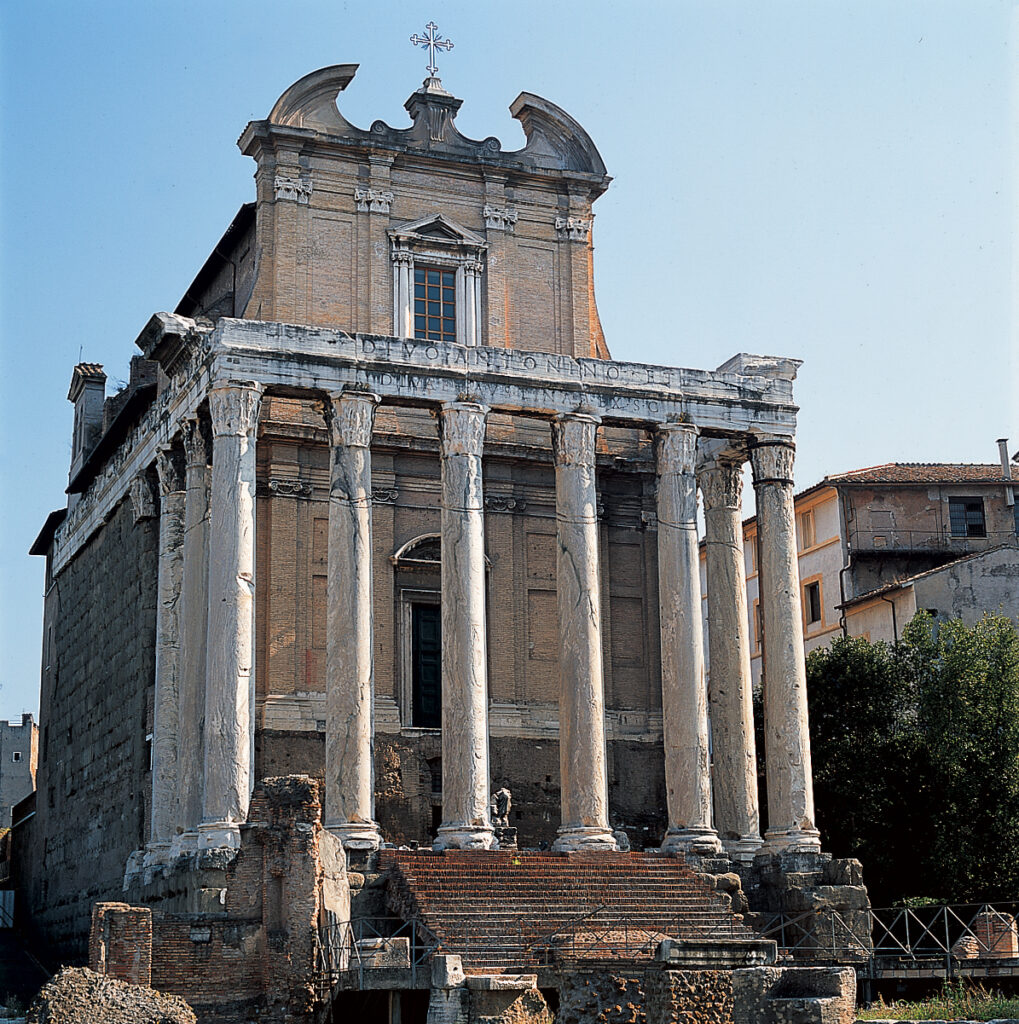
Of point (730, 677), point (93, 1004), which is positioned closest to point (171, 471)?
point (730, 677)

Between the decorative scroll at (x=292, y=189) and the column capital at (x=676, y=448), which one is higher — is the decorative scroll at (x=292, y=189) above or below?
above

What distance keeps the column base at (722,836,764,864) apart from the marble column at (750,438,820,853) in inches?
6.8

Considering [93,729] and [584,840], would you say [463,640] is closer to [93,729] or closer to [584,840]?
[584,840]

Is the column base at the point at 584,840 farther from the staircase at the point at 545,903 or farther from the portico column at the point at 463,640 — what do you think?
the portico column at the point at 463,640

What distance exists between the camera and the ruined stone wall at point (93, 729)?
3216cm

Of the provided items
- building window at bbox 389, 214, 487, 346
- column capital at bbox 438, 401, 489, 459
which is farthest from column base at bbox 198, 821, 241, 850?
building window at bbox 389, 214, 487, 346

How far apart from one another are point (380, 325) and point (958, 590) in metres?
17.8

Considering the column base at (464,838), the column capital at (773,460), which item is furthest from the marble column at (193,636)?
the column capital at (773,460)

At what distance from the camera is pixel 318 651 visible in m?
31.1

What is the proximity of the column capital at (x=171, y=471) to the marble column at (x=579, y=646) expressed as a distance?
7012mm

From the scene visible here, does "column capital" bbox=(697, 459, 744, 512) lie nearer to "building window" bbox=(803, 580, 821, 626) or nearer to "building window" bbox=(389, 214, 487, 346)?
"building window" bbox=(389, 214, 487, 346)

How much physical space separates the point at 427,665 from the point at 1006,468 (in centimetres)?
2328

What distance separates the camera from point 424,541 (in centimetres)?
3269

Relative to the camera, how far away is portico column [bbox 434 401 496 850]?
27188 mm
